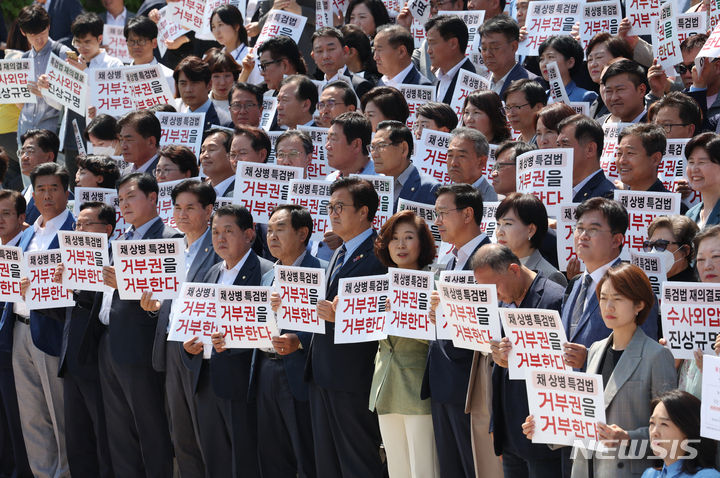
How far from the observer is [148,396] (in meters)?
8.84

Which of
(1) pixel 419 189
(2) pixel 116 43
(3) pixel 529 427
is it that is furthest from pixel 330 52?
(3) pixel 529 427

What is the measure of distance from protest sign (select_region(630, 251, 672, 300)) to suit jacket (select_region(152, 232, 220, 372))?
3261mm

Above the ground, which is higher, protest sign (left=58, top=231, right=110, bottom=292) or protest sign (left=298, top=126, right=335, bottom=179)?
protest sign (left=298, top=126, right=335, bottom=179)

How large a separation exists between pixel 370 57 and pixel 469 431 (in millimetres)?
5621

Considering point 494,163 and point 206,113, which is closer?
point 494,163

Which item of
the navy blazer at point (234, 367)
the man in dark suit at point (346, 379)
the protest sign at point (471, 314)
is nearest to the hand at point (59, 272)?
the navy blazer at point (234, 367)

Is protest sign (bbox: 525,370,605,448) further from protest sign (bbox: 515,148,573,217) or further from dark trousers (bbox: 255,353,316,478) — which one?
dark trousers (bbox: 255,353,316,478)

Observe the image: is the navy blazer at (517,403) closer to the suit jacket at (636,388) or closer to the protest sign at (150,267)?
the suit jacket at (636,388)

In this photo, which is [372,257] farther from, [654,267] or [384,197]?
[654,267]

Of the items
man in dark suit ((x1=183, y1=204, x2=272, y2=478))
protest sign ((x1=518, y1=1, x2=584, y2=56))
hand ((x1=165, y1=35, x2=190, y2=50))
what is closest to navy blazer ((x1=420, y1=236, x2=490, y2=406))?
man in dark suit ((x1=183, y1=204, x2=272, y2=478))

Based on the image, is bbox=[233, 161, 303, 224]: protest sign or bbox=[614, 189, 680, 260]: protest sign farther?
bbox=[233, 161, 303, 224]: protest sign

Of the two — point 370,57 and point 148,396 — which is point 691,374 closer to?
point 148,396

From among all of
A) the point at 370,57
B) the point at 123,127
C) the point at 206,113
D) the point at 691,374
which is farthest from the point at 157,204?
the point at 691,374

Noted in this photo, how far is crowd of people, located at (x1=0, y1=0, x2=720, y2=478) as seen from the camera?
21.8 feet
